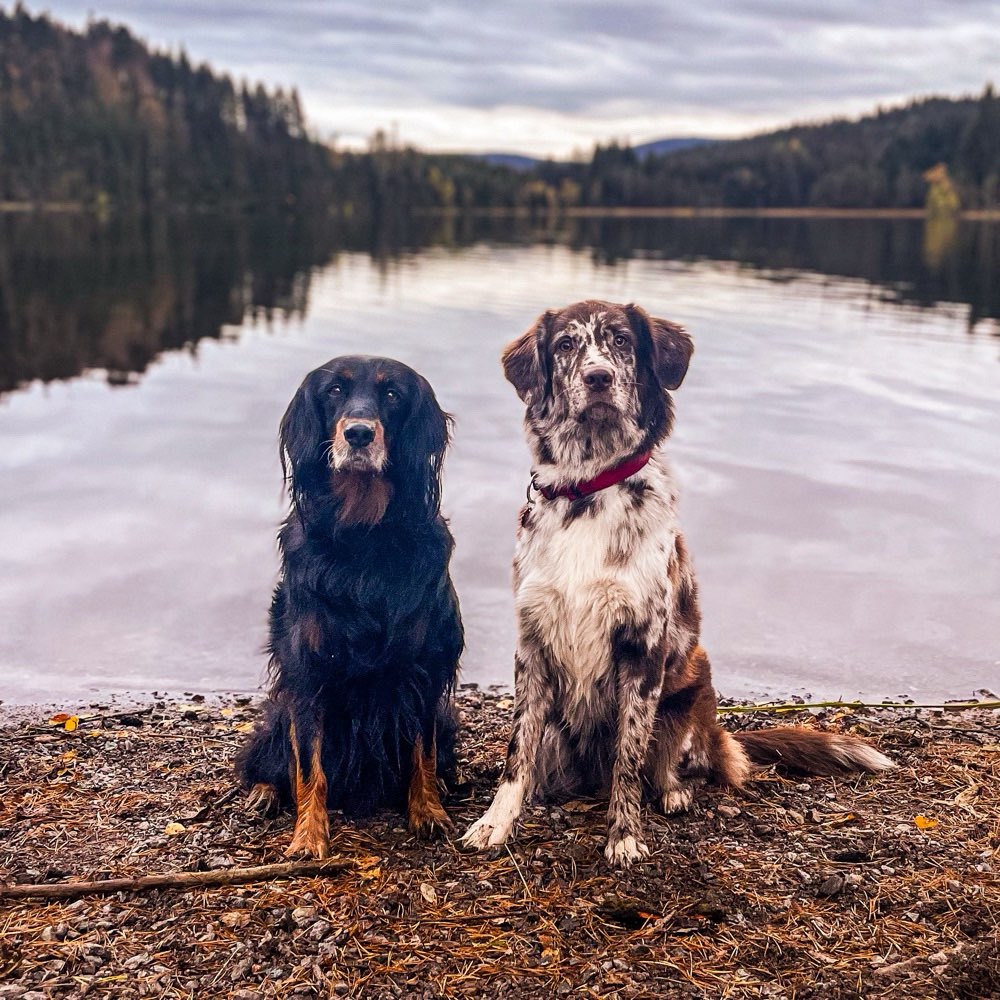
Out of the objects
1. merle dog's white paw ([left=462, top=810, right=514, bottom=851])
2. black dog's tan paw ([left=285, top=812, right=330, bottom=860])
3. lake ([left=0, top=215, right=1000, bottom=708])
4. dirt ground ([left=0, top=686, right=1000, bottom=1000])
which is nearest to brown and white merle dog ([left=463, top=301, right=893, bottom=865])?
merle dog's white paw ([left=462, top=810, right=514, bottom=851])

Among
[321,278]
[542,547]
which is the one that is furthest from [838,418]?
[321,278]

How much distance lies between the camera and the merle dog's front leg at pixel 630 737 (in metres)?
4.32

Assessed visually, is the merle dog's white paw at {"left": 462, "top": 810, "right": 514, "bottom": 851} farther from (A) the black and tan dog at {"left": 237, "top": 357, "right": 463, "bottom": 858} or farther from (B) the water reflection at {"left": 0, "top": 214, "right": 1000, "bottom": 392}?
(B) the water reflection at {"left": 0, "top": 214, "right": 1000, "bottom": 392}

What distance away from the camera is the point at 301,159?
14225 centimetres

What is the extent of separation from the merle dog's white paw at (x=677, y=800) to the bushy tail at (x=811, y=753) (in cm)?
51

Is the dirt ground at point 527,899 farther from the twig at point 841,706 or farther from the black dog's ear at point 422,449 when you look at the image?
the black dog's ear at point 422,449

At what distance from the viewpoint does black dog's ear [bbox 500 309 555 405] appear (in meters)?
4.45

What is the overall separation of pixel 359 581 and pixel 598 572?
949mm

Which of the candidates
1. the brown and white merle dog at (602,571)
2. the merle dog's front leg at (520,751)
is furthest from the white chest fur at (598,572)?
the merle dog's front leg at (520,751)

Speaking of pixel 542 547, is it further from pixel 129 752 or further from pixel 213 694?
pixel 213 694

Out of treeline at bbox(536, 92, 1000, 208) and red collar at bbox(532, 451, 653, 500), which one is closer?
red collar at bbox(532, 451, 653, 500)

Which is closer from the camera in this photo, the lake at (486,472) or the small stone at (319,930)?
the small stone at (319,930)

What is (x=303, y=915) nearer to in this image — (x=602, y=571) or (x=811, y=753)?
(x=602, y=571)

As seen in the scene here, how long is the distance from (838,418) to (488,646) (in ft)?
31.3
